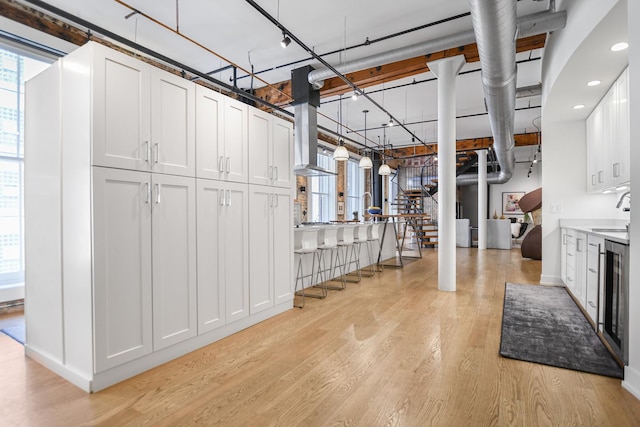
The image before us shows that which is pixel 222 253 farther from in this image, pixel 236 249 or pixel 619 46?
pixel 619 46

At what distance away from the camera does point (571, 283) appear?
4.55 metres

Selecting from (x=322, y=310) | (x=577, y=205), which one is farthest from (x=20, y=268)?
(x=577, y=205)

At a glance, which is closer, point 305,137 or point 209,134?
point 209,134

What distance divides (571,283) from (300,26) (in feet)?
16.2

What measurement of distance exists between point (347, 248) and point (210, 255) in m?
3.63

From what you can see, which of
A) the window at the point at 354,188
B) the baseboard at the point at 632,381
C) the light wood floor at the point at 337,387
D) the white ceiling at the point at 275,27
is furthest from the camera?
the window at the point at 354,188

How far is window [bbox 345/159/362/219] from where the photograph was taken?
12.2m

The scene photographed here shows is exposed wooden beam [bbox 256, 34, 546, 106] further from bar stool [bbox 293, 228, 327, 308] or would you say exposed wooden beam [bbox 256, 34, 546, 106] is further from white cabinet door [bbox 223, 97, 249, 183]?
white cabinet door [bbox 223, 97, 249, 183]

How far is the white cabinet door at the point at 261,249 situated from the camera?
3.60 metres

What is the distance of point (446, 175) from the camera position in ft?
17.2

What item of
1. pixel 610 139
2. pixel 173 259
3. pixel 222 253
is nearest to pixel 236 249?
pixel 222 253

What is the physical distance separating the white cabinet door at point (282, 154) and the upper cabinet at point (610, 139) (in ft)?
11.9

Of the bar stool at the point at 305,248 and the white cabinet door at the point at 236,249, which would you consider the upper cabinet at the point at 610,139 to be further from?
the white cabinet door at the point at 236,249

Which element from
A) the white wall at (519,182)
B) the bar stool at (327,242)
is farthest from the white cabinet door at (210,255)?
the white wall at (519,182)
